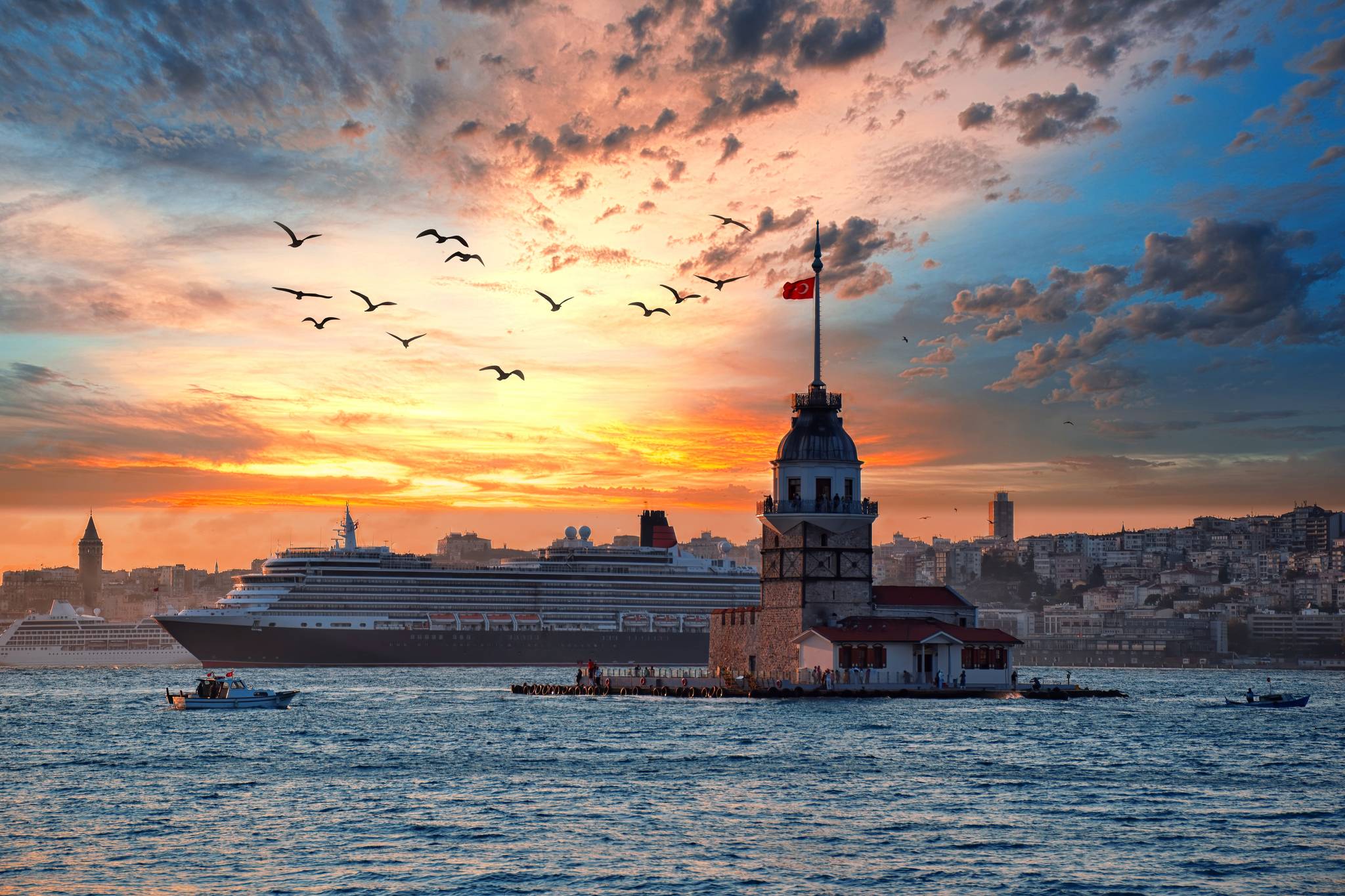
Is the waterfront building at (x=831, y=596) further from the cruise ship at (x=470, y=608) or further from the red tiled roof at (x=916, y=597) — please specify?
the cruise ship at (x=470, y=608)

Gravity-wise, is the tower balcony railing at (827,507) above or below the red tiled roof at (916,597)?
above

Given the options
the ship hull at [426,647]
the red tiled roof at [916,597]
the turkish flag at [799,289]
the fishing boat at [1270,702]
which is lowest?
the fishing boat at [1270,702]

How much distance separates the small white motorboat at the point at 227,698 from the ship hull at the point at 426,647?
205 feet

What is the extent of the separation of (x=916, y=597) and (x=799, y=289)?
17263 mm

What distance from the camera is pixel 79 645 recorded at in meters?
185

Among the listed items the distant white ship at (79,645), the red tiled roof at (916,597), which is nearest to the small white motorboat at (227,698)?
the red tiled roof at (916,597)

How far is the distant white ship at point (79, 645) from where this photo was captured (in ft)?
598

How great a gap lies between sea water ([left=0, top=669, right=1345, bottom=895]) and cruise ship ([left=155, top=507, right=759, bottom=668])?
69.2 m

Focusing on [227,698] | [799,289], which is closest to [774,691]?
[799,289]

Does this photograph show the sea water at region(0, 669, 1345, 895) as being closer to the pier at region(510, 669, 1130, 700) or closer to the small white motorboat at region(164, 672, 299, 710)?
the small white motorboat at region(164, 672, 299, 710)

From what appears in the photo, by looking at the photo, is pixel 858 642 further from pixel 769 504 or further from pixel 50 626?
pixel 50 626

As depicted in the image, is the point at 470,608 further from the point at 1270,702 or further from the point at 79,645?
the point at 1270,702

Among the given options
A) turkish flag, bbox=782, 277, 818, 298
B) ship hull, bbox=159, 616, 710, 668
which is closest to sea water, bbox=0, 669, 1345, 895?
turkish flag, bbox=782, 277, 818, 298

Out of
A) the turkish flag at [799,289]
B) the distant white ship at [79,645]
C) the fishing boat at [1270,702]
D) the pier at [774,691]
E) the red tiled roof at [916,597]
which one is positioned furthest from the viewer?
the distant white ship at [79,645]
